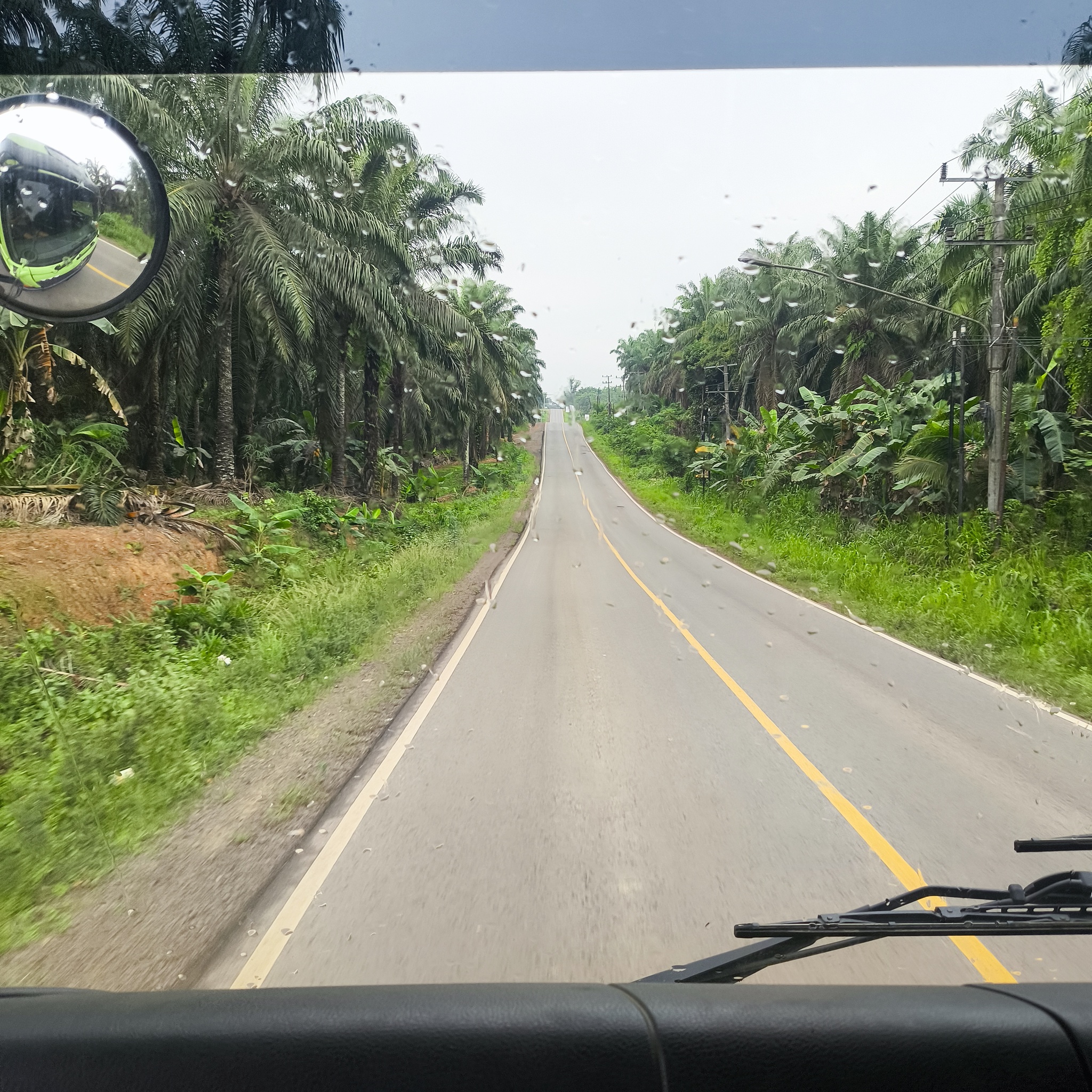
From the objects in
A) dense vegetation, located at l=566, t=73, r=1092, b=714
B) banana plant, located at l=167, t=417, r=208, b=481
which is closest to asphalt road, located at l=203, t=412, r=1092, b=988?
dense vegetation, located at l=566, t=73, r=1092, b=714

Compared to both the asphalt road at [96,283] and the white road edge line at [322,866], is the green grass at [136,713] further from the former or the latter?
the asphalt road at [96,283]

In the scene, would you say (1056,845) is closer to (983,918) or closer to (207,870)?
(983,918)

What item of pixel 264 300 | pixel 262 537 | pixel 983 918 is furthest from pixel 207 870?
pixel 264 300

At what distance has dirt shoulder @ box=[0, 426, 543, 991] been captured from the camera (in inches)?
130

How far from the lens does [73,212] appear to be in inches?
144

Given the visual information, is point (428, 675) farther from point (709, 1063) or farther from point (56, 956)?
point (709, 1063)

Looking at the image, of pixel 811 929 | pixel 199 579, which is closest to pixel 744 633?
pixel 199 579

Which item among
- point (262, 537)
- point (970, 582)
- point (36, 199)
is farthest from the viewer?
point (262, 537)

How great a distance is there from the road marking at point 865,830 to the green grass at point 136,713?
3.40 metres

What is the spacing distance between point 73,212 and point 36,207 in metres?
0.14

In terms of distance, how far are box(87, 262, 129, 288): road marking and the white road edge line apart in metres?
3.03

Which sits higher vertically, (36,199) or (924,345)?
(924,345)

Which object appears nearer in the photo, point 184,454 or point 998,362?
point 998,362

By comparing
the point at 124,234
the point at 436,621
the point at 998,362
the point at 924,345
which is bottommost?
the point at 436,621
